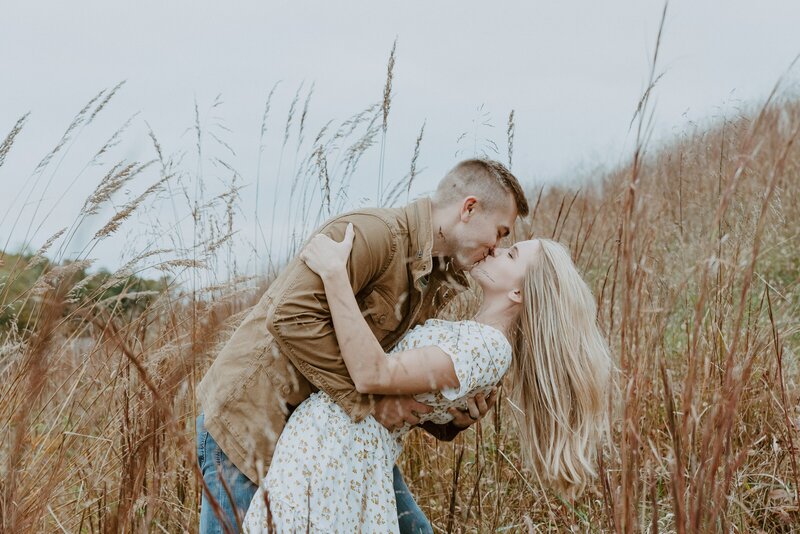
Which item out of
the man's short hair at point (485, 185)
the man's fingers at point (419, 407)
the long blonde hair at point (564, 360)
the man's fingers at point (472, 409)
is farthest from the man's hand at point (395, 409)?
the man's short hair at point (485, 185)

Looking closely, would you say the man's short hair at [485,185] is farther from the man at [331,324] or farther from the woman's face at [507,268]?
the woman's face at [507,268]

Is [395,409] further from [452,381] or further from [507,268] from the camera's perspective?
[507,268]

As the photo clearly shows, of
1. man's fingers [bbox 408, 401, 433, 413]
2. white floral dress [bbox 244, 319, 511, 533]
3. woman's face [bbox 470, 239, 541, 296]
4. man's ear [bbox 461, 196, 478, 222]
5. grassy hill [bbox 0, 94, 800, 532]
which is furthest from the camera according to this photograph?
woman's face [bbox 470, 239, 541, 296]

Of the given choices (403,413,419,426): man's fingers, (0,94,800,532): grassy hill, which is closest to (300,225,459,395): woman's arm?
(403,413,419,426): man's fingers

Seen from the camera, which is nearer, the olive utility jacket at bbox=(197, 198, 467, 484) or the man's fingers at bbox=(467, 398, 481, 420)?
the olive utility jacket at bbox=(197, 198, 467, 484)

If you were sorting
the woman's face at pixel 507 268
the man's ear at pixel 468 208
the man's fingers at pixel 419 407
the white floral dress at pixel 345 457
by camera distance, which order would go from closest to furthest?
the white floral dress at pixel 345 457 < the man's fingers at pixel 419 407 < the man's ear at pixel 468 208 < the woman's face at pixel 507 268

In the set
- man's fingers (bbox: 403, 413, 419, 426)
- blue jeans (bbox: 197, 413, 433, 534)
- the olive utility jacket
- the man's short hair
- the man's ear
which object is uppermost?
the man's short hair

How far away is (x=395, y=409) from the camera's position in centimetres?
213

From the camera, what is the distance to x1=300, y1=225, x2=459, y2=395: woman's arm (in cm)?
194

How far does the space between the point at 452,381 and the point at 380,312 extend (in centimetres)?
29

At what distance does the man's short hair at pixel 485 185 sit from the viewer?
234 centimetres

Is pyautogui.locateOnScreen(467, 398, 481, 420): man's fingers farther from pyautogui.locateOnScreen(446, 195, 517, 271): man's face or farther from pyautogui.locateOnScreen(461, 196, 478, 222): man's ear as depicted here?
pyautogui.locateOnScreen(461, 196, 478, 222): man's ear

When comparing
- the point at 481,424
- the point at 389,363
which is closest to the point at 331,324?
the point at 389,363

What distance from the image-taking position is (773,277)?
17.9 ft
